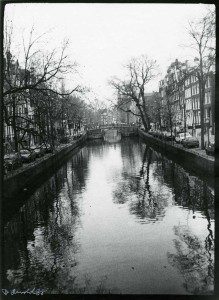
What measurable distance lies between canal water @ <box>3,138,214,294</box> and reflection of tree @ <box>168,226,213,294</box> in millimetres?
24

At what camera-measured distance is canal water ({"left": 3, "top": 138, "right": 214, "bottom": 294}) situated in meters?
11.4

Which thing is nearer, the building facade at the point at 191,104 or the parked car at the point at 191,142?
the parked car at the point at 191,142

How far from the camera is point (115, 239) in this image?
1562 centimetres

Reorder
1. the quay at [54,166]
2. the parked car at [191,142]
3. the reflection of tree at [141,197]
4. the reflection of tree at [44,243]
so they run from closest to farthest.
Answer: the reflection of tree at [44,243] → the reflection of tree at [141,197] → the quay at [54,166] → the parked car at [191,142]

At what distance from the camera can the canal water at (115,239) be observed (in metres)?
11.4

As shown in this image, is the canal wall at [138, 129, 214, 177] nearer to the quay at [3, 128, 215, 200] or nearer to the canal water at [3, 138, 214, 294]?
the quay at [3, 128, 215, 200]

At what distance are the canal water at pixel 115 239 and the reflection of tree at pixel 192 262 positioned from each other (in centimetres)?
2

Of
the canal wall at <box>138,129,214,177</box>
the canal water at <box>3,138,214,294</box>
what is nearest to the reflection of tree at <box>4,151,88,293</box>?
the canal water at <box>3,138,214,294</box>

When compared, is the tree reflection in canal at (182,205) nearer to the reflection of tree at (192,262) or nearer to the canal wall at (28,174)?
the reflection of tree at (192,262)

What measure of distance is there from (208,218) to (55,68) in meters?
9.62

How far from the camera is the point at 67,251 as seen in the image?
14258 millimetres

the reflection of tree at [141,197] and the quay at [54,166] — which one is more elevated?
the quay at [54,166]

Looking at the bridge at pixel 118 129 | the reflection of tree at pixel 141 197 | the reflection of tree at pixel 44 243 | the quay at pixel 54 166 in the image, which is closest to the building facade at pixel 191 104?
the quay at pixel 54 166

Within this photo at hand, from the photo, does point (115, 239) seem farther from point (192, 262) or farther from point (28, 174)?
point (28, 174)
